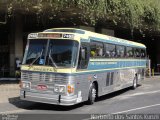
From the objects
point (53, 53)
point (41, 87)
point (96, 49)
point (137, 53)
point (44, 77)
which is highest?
point (96, 49)

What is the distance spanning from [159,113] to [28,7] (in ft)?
34.7

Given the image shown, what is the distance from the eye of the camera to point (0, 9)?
70.1ft

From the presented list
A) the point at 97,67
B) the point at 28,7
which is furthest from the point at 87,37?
the point at 28,7

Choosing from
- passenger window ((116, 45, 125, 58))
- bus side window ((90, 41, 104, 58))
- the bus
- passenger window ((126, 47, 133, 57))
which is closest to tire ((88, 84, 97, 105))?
the bus

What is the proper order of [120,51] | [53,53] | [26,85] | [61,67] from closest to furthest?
[61,67]
[53,53]
[26,85]
[120,51]

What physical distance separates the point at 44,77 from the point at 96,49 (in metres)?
3.25

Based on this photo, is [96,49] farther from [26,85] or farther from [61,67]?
[26,85]

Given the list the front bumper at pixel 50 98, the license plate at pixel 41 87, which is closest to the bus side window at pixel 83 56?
the front bumper at pixel 50 98

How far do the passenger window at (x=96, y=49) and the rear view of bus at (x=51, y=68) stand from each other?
4.80 ft

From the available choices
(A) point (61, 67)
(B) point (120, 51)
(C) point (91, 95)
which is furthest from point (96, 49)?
(B) point (120, 51)

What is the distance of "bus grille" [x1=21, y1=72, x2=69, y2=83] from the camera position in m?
12.4

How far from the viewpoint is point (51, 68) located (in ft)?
41.4

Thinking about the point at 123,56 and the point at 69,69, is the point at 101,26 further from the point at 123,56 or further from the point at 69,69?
the point at 69,69

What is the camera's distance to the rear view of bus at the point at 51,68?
1241 centimetres
